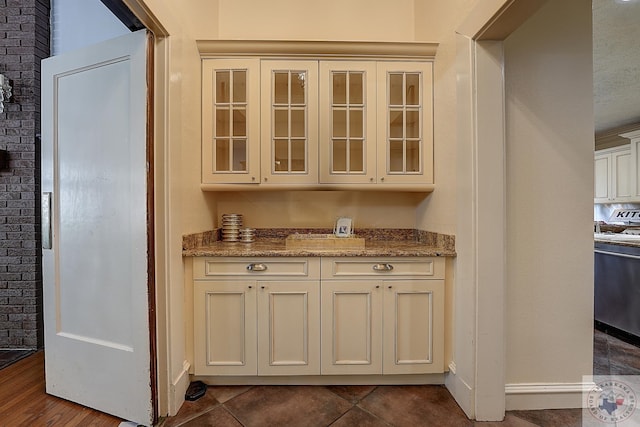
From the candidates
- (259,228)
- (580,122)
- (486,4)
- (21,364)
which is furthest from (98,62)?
(580,122)

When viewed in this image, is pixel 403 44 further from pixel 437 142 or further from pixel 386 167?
pixel 386 167

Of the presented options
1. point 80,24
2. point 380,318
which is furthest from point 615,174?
point 80,24

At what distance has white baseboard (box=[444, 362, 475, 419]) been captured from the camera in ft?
4.91

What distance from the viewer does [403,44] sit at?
1966mm

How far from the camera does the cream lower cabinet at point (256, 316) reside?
1722 millimetres

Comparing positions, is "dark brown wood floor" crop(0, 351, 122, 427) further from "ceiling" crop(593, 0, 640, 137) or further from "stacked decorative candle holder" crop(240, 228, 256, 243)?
"ceiling" crop(593, 0, 640, 137)

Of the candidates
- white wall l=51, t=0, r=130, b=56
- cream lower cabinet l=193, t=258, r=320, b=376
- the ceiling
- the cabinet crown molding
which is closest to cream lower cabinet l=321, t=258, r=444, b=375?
cream lower cabinet l=193, t=258, r=320, b=376

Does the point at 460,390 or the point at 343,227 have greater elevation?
the point at 343,227

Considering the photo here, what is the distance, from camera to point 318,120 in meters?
2.05

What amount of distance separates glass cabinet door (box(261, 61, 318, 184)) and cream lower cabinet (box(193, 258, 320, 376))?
686 mm

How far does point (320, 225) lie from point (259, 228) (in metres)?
0.53

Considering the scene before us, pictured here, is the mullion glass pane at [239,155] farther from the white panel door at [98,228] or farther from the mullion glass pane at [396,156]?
the mullion glass pane at [396,156]

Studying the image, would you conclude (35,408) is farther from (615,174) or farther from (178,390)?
(615,174)

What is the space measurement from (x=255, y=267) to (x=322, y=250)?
17.2 inches
